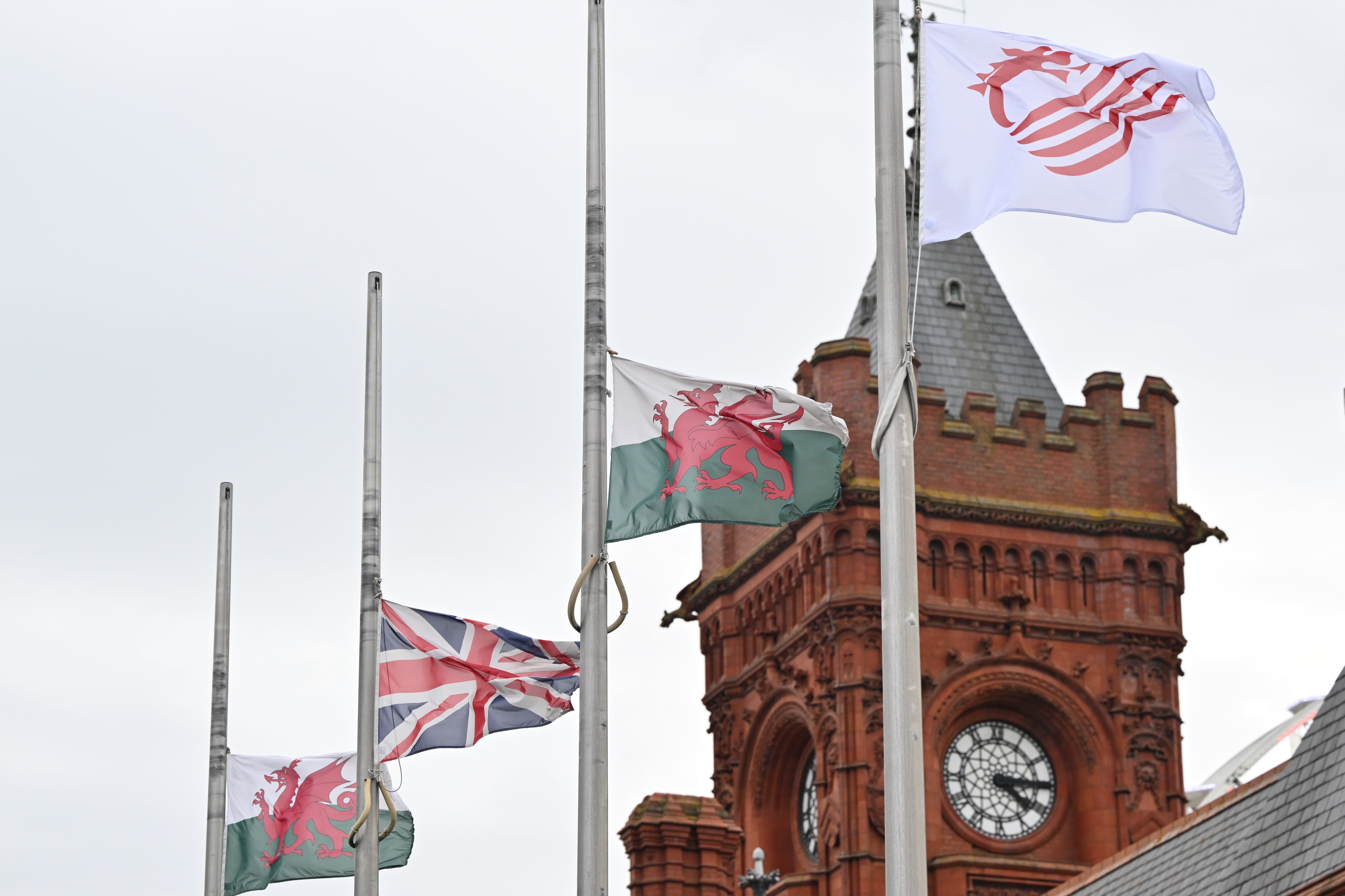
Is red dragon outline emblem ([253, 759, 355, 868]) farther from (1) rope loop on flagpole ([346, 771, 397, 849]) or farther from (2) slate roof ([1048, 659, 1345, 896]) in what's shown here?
(2) slate roof ([1048, 659, 1345, 896])

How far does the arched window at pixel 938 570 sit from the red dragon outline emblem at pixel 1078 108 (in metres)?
40.6

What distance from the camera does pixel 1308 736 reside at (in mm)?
26828

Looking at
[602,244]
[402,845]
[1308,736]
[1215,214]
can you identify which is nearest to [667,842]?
[402,845]

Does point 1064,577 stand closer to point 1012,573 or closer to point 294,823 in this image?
point 1012,573

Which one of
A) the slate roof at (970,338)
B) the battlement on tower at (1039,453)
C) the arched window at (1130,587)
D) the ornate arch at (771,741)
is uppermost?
the slate roof at (970,338)

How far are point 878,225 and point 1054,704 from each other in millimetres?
41913

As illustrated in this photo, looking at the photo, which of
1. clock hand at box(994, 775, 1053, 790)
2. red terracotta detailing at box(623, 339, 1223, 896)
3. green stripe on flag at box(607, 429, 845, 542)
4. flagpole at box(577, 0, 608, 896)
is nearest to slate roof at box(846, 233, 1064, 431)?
red terracotta detailing at box(623, 339, 1223, 896)

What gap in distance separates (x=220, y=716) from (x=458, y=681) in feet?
18.5

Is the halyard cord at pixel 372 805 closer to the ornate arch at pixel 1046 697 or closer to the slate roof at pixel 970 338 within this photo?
the ornate arch at pixel 1046 697

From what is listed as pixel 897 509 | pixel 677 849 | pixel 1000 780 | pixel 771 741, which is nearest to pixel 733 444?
pixel 897 509

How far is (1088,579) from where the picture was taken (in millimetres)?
60375

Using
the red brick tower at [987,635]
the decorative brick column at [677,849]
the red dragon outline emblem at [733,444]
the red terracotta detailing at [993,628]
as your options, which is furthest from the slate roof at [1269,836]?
the red terracotta detailing at [993,628]

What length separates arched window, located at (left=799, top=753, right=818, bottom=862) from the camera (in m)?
59.8

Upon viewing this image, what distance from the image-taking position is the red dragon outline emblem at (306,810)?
28.5 meters
